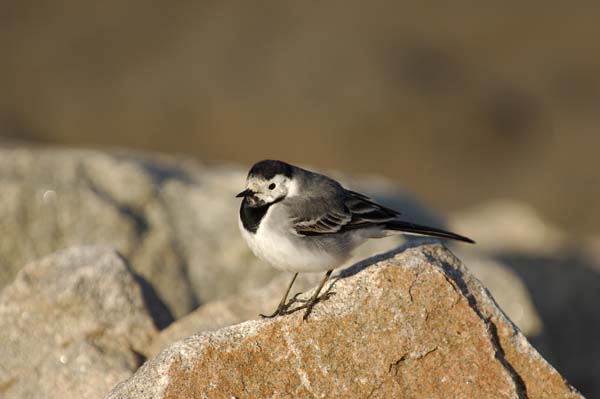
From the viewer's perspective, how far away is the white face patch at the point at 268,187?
6441mm

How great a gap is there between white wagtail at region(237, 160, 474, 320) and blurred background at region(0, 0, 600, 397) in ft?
37.2

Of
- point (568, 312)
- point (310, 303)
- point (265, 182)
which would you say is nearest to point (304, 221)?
point (265, 182)

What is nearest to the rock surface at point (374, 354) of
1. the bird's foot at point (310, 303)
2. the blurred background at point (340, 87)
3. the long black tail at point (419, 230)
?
the bird's foot at point (310, 303)

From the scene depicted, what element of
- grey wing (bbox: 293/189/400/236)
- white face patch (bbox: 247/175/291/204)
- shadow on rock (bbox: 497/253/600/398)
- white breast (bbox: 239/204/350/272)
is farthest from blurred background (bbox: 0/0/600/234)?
white breast (bbox: 239/204/350/272)

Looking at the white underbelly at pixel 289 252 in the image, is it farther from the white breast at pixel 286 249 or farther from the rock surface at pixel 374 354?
the rock surface at pixel 374 354

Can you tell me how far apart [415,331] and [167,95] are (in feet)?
60.6

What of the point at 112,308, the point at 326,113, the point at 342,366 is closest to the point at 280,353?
the point at 342,366

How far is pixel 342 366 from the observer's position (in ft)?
17.6

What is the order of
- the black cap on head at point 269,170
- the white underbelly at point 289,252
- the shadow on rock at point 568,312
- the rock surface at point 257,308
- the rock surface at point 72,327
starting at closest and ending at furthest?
1. the white underbelly at point 289,252
2. the rock surface at point 72,327
3. the black cap on head at point 269,170
4. the rock surface at point 257,308
5. the shadow on rock at point 568,312

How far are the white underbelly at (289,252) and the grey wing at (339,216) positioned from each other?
136 mm

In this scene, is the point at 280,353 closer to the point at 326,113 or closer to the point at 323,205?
the point at 323,205

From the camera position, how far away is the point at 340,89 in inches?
880

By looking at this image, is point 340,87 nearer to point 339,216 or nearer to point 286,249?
point 339,216

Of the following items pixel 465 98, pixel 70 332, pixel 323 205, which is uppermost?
pixel 323 205
